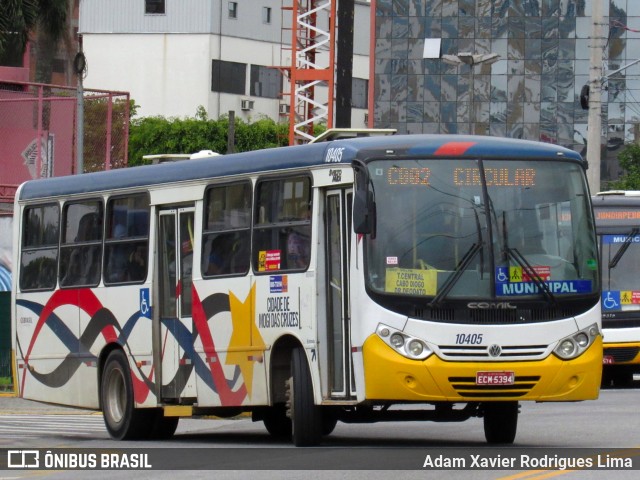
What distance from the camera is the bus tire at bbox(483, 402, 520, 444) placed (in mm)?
15602

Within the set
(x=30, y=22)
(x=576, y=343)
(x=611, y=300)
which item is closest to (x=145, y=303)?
(x=576, y=343)

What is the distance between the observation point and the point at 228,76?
8450cm

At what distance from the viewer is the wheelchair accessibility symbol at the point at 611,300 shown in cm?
2880

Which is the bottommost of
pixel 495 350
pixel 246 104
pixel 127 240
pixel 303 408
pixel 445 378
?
pixel 303 408

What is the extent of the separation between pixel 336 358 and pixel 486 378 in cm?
150

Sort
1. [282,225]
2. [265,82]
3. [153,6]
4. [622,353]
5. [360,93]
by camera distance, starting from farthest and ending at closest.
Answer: [360,93]
[265,82]
[153,6]
[622,353]
[282,225]

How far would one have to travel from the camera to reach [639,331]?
28594 mm

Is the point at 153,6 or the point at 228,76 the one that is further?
the point at 153,6

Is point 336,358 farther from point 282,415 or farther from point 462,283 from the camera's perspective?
point 282,415

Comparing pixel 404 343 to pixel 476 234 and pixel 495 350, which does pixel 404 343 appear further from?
pixel 476 234

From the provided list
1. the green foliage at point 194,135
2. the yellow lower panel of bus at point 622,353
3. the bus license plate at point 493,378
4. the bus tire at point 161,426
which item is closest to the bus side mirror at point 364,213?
the bus license plate at point 493,378

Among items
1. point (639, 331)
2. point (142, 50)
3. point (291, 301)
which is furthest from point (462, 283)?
point (142, 50)

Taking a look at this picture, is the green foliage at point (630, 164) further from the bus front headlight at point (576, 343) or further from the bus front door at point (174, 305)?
the bus front headlight at point (576, 343)

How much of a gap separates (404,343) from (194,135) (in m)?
66.8
